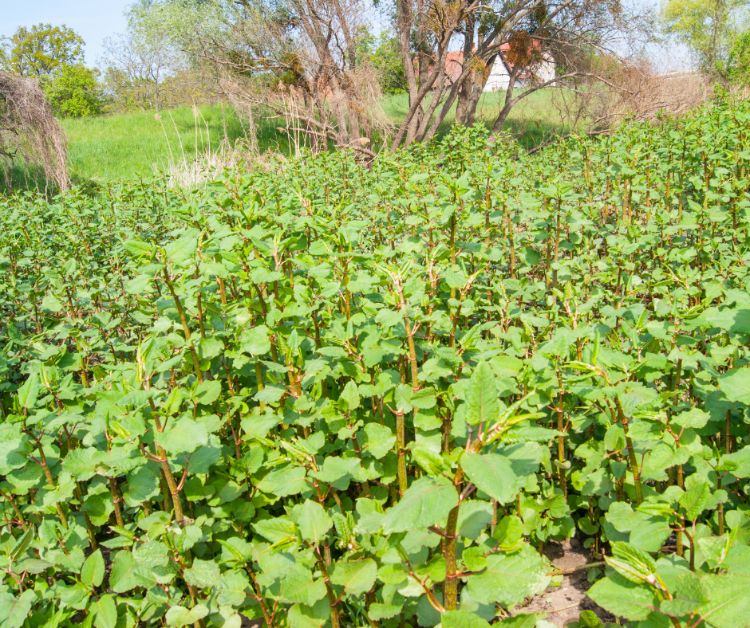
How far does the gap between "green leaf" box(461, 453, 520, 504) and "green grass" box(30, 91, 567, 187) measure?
46.9ft

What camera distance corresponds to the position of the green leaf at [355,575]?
4.45 ft

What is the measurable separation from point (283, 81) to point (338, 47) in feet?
5.17

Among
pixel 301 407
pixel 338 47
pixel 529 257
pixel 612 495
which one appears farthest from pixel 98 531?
pixel 338 47

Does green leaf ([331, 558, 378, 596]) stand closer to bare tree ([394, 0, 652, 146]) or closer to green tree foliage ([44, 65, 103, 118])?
bare tree ([394, 0, 652, 146])

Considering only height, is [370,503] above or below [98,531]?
above

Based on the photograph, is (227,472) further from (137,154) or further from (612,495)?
(137,154)

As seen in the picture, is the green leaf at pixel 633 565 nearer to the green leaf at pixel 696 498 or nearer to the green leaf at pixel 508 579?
the green leaf at pixel 508 579

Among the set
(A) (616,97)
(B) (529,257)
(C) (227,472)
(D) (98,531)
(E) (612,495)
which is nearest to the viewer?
(E) (612,495)

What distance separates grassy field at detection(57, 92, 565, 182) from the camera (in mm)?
15820

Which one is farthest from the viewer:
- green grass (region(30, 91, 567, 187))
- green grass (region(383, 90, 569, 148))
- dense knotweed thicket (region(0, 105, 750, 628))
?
green grass (region(383, 90, 569, 148))

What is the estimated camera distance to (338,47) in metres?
13.5

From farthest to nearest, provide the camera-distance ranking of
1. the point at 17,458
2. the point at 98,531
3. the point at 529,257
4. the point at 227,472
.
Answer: the point at 529,257
the point at 98,531
the point at 227,472
the point at 17,458

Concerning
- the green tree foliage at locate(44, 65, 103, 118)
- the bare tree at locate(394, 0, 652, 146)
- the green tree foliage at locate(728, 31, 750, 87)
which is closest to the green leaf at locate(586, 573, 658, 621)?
the bare tree at locate(394, 0, 652, 146)

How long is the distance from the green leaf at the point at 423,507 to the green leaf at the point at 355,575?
19.0 inches
